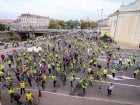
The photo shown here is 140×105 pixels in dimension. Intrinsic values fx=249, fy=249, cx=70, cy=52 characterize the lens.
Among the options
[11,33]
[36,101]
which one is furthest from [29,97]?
[11,33]

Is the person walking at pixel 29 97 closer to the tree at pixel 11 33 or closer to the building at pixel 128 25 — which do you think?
the building at pixel 128 25

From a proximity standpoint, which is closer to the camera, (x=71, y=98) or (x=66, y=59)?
(x=71, y=98)

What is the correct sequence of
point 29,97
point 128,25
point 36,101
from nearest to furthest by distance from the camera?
point 29,97
point 36,101
point 128,25

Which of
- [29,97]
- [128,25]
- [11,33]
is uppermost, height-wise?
[128,25]

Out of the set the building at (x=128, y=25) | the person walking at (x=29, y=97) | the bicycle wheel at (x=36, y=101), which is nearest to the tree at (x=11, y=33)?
the building at (x=128, y=25)

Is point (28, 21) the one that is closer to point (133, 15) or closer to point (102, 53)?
point (133, 15)

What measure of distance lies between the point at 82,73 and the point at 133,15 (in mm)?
30752

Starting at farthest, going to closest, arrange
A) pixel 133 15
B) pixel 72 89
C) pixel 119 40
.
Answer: pixel 119 40
pixel 133 15
pixel 72 89

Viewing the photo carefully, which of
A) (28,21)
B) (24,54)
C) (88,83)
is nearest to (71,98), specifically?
(88,83)

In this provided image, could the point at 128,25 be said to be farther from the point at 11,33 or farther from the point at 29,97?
the point at 11,33

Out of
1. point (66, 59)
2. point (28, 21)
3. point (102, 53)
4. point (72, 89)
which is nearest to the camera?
point (72, 89)

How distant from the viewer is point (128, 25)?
55.6 m

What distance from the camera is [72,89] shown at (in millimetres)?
21391

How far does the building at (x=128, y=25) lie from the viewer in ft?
167
